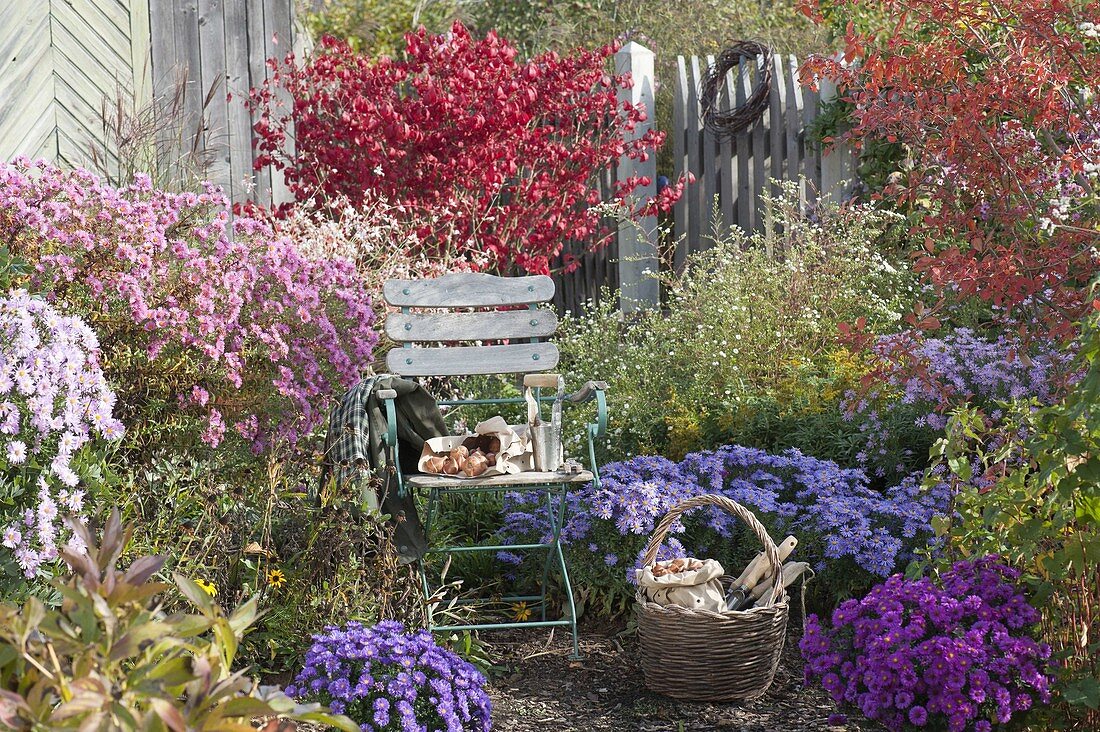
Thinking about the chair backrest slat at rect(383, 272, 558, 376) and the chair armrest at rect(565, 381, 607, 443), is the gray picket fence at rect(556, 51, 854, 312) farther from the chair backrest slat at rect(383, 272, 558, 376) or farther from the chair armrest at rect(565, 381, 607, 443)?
the chair armrest at rect(565, 381, 607, 443)

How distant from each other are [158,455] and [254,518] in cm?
41

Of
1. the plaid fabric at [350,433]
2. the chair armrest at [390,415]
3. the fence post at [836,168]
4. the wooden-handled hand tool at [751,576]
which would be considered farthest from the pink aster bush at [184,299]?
the fence post at [836,168]

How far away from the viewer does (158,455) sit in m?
3.49

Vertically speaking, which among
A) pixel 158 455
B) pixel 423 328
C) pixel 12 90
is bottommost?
pixel 158 455

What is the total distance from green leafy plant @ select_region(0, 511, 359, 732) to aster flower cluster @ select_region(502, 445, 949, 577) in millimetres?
2165

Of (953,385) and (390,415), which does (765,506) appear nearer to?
(953,385)

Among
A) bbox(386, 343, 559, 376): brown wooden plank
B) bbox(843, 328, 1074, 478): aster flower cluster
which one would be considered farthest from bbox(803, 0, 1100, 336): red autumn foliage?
bbox(386, 343, 559, 376): brown wooden plank

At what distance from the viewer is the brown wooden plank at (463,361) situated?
3.99 meters

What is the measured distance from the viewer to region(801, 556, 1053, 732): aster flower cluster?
2.51 meters

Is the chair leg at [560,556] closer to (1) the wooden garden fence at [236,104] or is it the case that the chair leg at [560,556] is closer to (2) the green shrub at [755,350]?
(2) the green shrub at [755,350]

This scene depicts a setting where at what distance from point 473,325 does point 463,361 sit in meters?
0.15

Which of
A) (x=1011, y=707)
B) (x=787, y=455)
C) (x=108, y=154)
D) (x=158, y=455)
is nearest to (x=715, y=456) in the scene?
(x=787, y=455)

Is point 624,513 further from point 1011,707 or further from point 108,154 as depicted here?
point 108,154

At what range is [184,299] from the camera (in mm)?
3547
